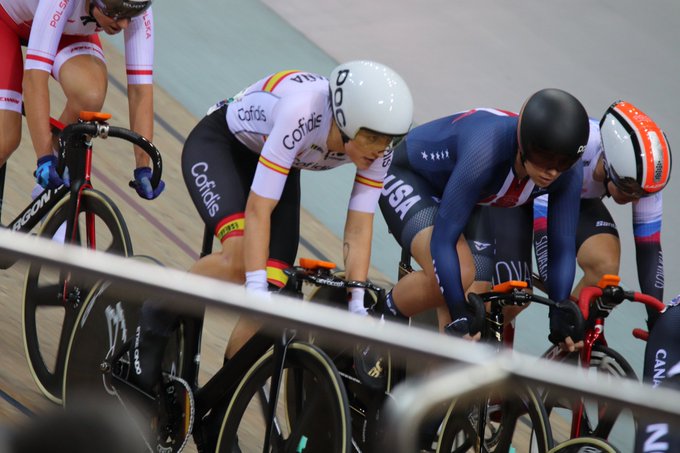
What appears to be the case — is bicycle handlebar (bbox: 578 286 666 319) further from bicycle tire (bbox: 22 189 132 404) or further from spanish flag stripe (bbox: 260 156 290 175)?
bicycle tire (bbox: 22 189 132 404)

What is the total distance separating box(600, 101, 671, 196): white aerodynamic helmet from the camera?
373 cm

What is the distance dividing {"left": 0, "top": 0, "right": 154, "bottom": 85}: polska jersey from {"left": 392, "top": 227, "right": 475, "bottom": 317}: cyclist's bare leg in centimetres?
103

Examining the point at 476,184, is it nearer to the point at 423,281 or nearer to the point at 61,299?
the point at 423,281

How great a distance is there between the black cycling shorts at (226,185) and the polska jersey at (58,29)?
429 mm

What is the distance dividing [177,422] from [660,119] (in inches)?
184

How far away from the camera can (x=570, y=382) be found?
1148 mm

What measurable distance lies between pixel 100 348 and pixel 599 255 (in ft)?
5.81

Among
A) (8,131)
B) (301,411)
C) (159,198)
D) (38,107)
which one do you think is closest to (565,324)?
(301,411)

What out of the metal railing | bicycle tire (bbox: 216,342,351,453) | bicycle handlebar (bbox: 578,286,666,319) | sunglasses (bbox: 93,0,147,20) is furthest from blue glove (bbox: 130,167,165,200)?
the metal railing

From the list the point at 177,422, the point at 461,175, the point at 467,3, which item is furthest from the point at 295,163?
the point at 467,3

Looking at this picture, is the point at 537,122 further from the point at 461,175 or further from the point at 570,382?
the point at 570,382

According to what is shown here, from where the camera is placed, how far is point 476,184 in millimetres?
3430

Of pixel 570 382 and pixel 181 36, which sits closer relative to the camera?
pixel 570 382

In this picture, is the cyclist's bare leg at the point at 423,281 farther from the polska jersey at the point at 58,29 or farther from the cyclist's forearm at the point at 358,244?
the polska jersey at the point at 58,29
